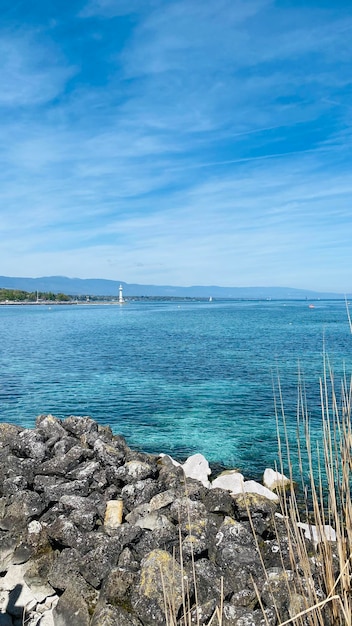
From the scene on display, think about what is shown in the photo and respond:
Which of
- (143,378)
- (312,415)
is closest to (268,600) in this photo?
(312,415)

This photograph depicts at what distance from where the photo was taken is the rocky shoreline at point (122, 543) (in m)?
7.24

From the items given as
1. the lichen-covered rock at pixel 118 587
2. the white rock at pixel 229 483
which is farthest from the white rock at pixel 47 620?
the white rock at pixel 229 483

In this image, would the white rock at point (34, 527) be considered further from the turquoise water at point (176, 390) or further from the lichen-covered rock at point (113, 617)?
the turquoise water at point (176, 390)

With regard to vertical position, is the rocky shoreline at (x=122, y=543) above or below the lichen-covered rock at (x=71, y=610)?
above

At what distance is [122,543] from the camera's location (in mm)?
8805

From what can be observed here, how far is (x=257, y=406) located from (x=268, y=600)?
1769 centimetres

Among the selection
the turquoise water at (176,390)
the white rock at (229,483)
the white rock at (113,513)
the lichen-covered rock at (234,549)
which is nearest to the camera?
the lichen-covered rock at (234,549)

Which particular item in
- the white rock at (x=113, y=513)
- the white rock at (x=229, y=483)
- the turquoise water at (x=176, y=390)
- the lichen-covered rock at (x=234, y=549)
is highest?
the lichen-covered rock at (x=234, y=549)

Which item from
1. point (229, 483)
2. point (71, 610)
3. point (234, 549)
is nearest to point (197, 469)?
point (229, 483)

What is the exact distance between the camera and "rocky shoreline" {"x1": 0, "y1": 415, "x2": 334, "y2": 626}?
7.24 m

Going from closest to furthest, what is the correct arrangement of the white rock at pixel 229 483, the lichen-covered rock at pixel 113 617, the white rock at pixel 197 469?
the lichen-covered rock at pixel 113 617 → the white rock at pixel 229 483 → the white rock at pixel 197 469

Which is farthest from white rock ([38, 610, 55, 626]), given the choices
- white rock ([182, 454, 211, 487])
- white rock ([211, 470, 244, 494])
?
white rock ([182, 454, 211, 487])

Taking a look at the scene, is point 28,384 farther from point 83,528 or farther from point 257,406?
point 83,528

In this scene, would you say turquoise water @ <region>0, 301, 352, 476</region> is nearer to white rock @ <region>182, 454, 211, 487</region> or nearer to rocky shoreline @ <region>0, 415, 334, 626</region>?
white rock @ <region>182, 454, 211, 487</region>
